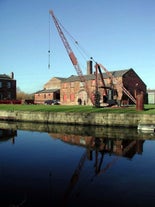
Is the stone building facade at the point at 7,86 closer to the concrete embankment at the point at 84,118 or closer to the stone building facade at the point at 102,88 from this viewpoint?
the stone building facade at the point at 102,88

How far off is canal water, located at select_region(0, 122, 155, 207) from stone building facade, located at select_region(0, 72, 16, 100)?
5574 centimetres

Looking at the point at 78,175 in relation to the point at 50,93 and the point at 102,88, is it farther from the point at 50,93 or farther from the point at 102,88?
the point at 50,93

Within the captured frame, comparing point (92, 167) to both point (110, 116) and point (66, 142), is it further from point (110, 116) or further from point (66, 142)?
point (110, 116)

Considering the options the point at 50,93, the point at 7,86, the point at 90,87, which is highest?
the point at 7,86

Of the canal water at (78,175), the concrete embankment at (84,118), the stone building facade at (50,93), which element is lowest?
Answer: the canal water at (78,175)

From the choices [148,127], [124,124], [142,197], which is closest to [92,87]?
[124,124]

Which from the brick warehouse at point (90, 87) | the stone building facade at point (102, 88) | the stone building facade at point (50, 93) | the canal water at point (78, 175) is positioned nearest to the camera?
the canal water at point (78, 175)

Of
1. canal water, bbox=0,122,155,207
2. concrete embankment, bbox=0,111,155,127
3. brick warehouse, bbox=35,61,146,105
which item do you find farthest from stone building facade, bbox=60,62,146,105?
canal water, bbox=0,122,155,207

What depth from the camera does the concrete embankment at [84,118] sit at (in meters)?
27.0

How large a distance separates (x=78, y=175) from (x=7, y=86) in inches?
2560

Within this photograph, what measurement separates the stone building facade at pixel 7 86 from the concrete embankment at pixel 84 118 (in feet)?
→ 117

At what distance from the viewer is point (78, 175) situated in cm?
1034

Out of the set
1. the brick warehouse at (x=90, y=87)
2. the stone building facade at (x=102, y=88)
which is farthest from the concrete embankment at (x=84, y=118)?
the brick warehouse at (x=90, y=87)

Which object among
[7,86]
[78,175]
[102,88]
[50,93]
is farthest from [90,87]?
[78,175]
